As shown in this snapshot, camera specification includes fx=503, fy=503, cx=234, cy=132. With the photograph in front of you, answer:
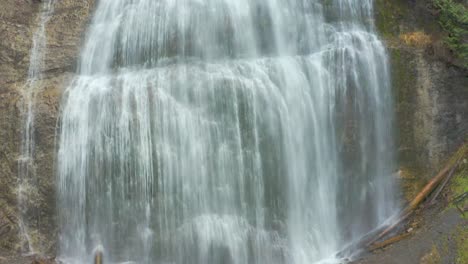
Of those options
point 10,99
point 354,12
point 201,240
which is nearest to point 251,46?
point 354,12

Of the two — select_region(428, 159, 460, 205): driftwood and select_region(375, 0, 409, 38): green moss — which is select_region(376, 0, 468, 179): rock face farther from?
select_region(428, 159, 460, 205): driftwood

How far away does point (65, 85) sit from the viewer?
12.5 metres

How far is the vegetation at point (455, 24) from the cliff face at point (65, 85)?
0.23 m

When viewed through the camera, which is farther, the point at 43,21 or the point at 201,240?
the point at 43,21

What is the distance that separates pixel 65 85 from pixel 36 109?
902mm

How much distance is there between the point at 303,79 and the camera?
12.6 m

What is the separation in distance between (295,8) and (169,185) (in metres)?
5.69

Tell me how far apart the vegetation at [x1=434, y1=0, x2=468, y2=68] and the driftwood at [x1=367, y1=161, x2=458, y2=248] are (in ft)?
9.96

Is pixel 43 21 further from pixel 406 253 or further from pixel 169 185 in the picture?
pixel 406 253

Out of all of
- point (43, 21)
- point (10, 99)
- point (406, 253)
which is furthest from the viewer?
point (43, 21)

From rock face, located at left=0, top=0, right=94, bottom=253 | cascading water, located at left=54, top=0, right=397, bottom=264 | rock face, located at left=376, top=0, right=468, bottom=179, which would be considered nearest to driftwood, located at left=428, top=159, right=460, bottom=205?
rock face, located at left=376, top=0, right=468, bottom=179

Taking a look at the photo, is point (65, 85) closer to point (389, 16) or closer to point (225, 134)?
point (225, 134)

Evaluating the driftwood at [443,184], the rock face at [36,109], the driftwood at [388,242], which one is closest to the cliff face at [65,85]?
the rock face at [36,109]

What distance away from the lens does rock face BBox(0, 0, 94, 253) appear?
39.8 feet
